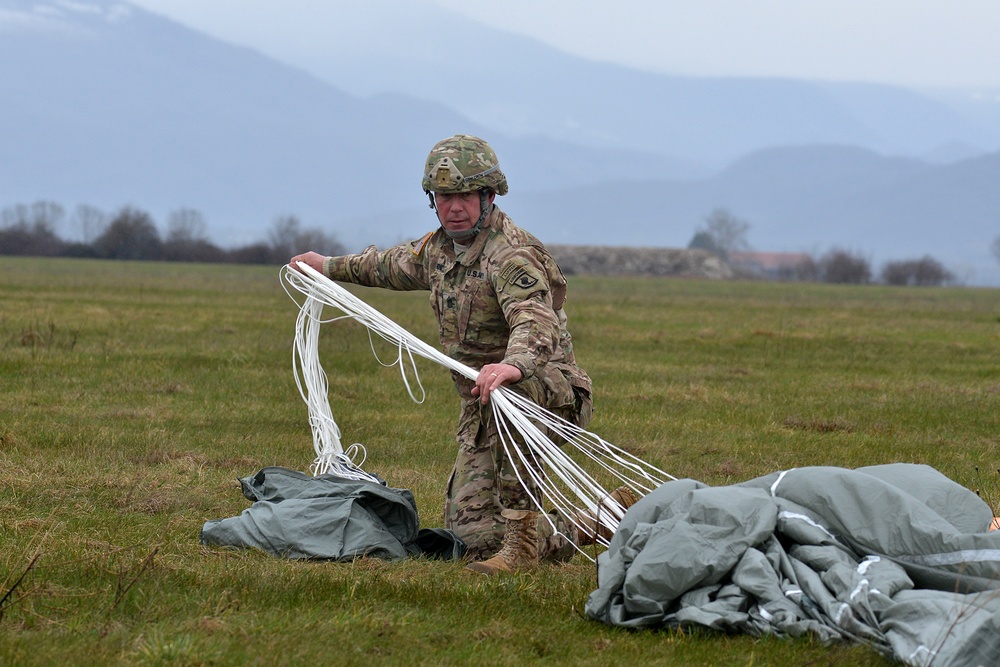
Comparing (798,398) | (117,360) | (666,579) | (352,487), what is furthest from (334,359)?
A: (666,579)

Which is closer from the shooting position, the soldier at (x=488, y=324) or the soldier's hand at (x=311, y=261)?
the soldier at (x=488, y=324)

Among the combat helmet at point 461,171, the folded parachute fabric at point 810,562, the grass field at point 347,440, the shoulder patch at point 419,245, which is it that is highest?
the combat helmet at point 461,171

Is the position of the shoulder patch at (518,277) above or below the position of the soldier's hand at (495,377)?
above

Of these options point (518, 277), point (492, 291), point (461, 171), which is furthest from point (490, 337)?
point (461, 171)

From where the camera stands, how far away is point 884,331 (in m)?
23.2

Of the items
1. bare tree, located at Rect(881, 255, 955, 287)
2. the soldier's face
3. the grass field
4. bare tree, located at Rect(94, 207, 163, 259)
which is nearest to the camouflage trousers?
the grass field

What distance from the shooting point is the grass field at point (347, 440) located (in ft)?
14.9

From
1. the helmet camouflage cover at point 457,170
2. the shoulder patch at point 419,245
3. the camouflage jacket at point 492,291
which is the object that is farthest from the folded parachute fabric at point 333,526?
the helmet camouflage cover at point 457,170

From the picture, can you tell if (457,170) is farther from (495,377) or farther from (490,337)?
(495,377)

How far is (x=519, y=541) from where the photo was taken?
19.7 ft

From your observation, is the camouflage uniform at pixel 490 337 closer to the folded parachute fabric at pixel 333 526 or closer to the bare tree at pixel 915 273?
the folded parachute fabric at pixel 333 526

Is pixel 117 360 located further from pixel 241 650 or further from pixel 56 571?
pixel 241 650

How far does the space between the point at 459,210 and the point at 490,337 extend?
2.25ft

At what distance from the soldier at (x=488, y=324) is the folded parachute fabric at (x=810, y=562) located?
1.15 meters
